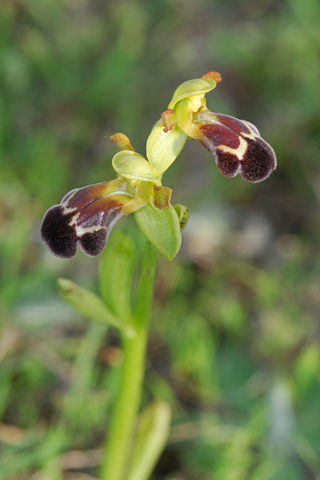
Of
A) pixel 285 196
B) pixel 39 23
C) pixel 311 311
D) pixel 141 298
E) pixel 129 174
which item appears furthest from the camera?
pixel 39 23

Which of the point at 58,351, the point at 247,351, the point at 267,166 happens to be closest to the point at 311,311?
the point at 247,351

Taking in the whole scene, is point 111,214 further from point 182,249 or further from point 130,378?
point 182,249

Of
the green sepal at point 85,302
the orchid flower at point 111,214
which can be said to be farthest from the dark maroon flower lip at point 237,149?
the green sepal at point 85,302

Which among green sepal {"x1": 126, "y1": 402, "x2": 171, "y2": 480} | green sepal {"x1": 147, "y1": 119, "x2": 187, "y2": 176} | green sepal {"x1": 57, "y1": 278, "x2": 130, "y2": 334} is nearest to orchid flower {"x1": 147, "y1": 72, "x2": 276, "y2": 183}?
green sepal {"x1": 147, "y1": 119, "x2": 187, "y2": 176}

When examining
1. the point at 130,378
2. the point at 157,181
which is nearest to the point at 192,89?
the point at 157,181

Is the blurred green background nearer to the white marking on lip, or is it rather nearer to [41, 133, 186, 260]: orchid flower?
[41, 133, 186, 260]: orchid flower

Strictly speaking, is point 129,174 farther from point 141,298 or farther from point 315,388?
point 315,388
